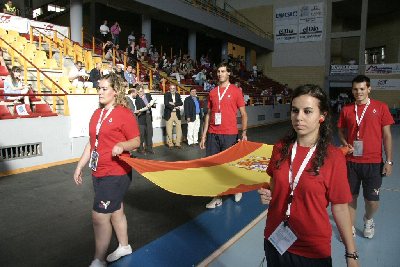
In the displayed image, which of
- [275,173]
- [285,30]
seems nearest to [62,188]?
[275,173]

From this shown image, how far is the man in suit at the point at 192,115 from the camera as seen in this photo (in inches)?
340

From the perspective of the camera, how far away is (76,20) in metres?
11.1

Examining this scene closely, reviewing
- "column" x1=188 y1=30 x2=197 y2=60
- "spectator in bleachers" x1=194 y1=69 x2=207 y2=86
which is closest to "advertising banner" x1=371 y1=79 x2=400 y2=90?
"column" x1=188 y1=30 x2=197 y2=60

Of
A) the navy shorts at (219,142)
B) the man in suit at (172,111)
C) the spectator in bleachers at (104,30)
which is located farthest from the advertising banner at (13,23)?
the navy shorts at (219,142)

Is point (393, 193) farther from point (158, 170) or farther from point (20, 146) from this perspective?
point (20, 146)

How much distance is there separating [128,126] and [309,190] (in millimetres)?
1460

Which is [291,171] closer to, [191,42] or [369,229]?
[369,229]

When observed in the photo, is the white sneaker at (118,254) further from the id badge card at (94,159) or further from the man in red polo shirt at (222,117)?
the man in red polo shirt at (222,117)

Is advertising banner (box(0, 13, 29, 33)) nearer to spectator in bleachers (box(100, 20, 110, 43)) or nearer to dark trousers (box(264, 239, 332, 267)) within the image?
spectator in bleachers (box(100, 20, 110, 43))

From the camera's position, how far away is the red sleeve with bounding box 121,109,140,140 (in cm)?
237

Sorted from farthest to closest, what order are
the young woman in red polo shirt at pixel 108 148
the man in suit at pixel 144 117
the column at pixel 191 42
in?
1. the column at pixel 191 42
2. the man in suit at pixel 144 117
3. the young woman in red polo shirt at pixel 108 148

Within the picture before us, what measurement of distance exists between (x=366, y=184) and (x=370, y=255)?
63cm

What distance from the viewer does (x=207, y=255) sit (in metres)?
2.74

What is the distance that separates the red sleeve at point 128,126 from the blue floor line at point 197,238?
1.11 meters
